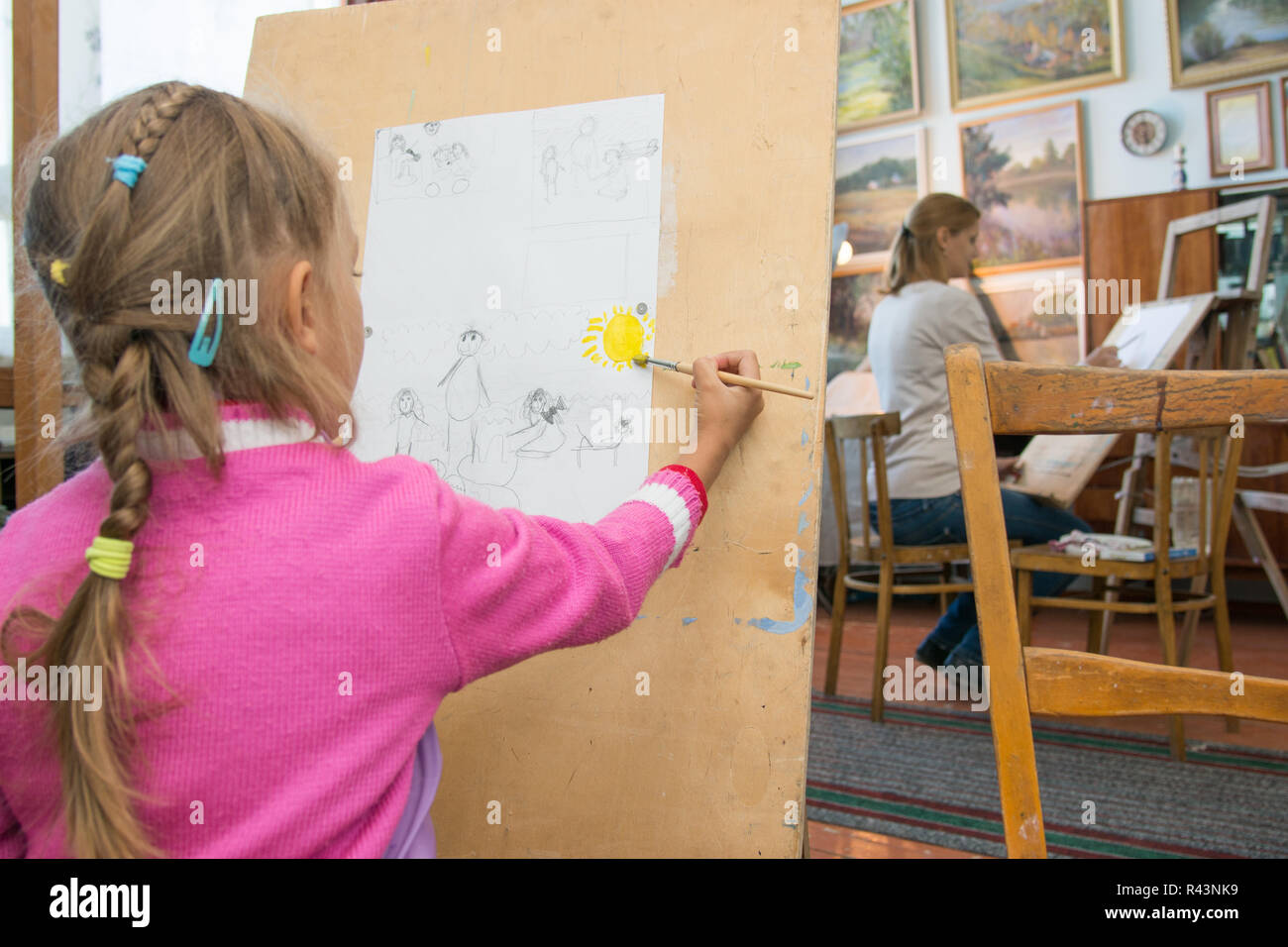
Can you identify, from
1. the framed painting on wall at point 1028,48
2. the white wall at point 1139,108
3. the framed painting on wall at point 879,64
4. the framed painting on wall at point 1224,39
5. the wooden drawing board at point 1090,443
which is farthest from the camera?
the framed painting on wall at point 879,64

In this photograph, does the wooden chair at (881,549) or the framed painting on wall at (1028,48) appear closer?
the wooden chair at (881,549)

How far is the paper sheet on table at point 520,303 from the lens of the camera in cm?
103

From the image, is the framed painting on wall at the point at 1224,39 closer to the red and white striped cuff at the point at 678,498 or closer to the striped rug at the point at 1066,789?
the striped rug at the point at 1066,789

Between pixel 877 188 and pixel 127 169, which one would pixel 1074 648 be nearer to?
pixel 877 188

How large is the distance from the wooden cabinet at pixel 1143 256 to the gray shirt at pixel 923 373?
147 centimetres

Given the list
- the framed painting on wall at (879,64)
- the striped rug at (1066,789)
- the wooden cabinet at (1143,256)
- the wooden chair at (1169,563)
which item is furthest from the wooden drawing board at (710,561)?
the framed painting on wall at (879,64)

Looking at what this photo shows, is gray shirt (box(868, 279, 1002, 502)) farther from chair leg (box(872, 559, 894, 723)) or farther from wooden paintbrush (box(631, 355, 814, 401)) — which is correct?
wooden paintbrush (box(631, 355, 814, 401))

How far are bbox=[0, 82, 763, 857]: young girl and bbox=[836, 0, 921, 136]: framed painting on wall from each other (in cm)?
480

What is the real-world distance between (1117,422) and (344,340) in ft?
1.96

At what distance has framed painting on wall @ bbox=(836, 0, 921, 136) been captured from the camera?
4.88 metres

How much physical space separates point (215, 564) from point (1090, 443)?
2347 millimetres

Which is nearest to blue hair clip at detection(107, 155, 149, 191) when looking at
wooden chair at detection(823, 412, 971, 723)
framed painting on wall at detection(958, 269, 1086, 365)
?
wooden chair at detection(823, 412, 971, 723)

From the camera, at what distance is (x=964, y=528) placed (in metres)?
2.31
